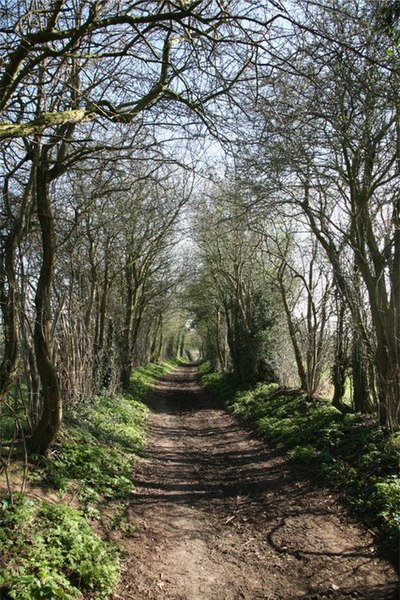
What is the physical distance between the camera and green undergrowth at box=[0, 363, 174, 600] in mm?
3793

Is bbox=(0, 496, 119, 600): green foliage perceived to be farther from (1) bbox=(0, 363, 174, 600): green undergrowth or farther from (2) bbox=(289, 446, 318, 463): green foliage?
(2) bbox=(289, 446, 318, 463): green foliage

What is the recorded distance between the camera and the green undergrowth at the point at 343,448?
5664 millimetres

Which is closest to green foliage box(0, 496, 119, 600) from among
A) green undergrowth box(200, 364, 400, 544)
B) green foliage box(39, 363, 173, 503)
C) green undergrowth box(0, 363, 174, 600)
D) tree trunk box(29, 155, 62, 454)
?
green undergrowth box(0, 363, 174, 600)

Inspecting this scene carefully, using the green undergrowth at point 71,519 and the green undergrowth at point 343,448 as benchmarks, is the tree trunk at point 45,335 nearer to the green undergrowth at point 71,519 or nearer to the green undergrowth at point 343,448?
the green undergrowth at point 71,519

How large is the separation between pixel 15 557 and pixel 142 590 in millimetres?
1276

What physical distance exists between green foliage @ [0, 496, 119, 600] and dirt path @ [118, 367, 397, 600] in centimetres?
30

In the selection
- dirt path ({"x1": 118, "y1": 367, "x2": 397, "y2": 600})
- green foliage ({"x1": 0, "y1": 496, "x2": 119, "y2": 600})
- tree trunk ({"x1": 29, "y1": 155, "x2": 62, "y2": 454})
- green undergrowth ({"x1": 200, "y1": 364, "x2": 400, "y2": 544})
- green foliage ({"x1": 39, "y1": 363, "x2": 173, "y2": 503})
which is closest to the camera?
green foliage ({"x1": 0, "y1": 496, "x2": 119, "y2": 600})

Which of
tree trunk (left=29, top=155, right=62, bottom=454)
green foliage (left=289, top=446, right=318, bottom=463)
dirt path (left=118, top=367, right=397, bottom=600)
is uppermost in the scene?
tree trunk (left=29, top=155, right=62, bottom=454)

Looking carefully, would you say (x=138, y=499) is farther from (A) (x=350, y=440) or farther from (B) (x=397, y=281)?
(B) (x=397, y=281)

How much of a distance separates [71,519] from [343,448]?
4818mm

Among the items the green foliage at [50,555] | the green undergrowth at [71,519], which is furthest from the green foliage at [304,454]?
the green foliage at [50,555]

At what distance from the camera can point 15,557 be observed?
3.90m

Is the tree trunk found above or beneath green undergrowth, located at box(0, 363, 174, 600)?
above

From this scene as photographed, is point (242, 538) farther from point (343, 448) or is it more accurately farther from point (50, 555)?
point (343, 448)
